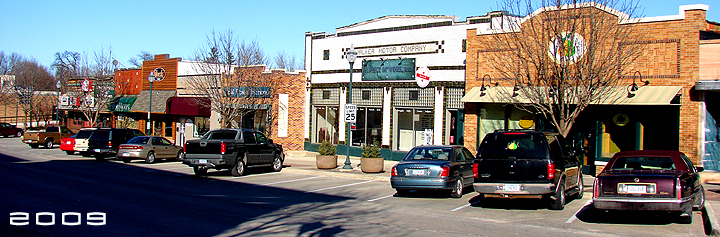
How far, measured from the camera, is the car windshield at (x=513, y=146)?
1197cm

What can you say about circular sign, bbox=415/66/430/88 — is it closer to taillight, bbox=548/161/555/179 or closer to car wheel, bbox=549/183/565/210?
car wheel, bbox=549/183/565/210

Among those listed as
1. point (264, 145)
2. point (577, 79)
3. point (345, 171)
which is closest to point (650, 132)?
point (577, 79)

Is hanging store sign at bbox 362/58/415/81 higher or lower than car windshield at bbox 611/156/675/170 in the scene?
higher

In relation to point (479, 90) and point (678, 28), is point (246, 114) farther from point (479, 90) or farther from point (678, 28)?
point (678, 28)

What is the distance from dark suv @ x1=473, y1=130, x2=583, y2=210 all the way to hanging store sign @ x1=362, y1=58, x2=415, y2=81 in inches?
529

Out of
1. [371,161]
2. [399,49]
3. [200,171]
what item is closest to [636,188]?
[371,161]

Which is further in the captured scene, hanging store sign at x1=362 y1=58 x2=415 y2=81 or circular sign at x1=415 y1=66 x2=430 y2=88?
hanging store sign at x1=362 y1=58 x2=415 y2=81

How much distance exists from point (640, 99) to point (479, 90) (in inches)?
238

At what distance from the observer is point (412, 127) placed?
26.0 m

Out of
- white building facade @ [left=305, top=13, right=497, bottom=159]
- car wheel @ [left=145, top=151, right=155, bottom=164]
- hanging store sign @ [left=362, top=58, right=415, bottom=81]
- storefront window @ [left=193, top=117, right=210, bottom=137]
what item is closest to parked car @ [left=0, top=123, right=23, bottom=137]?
storefront window @ [left=193, top=117, right=210, bottom=137]

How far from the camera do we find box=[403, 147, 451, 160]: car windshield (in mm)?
14880

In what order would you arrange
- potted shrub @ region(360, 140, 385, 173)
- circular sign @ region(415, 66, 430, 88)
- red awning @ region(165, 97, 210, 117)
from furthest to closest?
red awning @ region(165, 97, 210, 117) → circular sign @ region(415, 66, 430, 88) → potted shrub @ region(360, 140, 385, 173)

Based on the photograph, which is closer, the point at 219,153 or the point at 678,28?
the point at 678,28

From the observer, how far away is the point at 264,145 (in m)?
21.3
